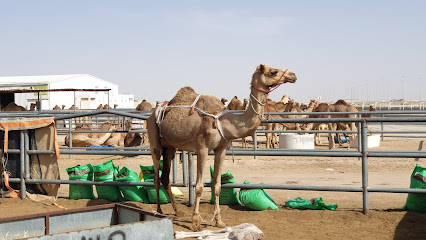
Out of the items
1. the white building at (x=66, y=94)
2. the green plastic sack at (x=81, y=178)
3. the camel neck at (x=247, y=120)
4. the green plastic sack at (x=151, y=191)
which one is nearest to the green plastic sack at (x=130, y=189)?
the green plastic sack at (x=151, y=191)

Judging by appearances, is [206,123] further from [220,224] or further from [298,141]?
[298,141]

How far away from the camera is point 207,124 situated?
5816 mm

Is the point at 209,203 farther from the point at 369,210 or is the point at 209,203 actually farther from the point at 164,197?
the point at 369,210

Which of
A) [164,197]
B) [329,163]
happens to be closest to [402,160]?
[329,163]

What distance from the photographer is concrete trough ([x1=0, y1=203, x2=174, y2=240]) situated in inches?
144

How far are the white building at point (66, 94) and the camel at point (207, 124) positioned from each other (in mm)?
24459

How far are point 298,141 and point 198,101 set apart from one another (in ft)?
32.7

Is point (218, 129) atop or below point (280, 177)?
atop

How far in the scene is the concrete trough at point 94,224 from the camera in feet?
12.0

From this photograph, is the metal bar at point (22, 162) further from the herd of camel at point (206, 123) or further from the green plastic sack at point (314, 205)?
the green plastic sack at point (314, 205)

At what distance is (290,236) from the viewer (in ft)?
18.5

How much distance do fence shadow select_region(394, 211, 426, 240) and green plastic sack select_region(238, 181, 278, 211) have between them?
1610 millimetres

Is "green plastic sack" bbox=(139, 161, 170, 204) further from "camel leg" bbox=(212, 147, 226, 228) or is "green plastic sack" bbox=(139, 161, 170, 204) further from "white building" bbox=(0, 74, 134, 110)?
"white building" bbox=(0, 74, 134, 110)

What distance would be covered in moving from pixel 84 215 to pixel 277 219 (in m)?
2.58
